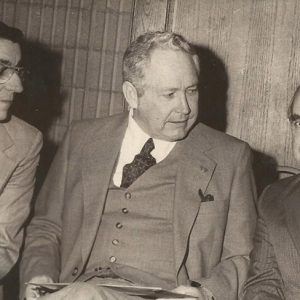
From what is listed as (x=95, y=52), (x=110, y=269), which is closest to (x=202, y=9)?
(x=95, y=52)

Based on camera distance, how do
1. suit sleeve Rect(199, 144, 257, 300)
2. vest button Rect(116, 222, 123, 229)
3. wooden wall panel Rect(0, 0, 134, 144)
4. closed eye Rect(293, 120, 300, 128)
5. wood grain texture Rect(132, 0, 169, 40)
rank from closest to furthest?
closed eye Rect(293, 120, 300, 128)
suit sleeve Rect(199, 144, 257, 300)
vest button Rect(116, 222, 123, 229)
wood grain texture Rect(132, 0, 169, 40)
wooden wall panel Rect(0, 0, 134, 144)

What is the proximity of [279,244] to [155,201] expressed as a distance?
0.61 metres

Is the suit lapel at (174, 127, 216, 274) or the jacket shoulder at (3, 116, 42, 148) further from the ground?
the jacket shoulder at (3, 116, 42, 148)

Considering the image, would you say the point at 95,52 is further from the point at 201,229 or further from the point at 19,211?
Result: the point at 201,229

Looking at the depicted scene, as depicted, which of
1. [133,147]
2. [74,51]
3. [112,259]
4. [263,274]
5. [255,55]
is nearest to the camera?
[263,274]

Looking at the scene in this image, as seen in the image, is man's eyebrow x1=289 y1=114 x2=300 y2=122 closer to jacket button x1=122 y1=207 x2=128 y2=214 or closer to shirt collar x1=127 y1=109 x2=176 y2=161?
shirt collar x1=127 y1=109 x2=176 y2=161

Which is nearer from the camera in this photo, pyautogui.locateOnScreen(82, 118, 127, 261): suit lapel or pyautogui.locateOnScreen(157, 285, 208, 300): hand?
pyautogui.locateOnScreen(157, 285, 208, 300): hand

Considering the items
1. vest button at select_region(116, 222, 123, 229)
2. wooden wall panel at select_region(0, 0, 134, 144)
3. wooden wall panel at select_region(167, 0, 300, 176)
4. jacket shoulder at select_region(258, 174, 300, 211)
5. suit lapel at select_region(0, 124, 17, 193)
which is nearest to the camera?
jacket shoulder at select_region(258, 174, 300, 211)

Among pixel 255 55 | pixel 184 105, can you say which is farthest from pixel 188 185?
pixel 255 55

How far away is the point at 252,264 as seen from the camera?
2.29m

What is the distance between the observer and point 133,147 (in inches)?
107

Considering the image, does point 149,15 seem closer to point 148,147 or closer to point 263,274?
point 148,147

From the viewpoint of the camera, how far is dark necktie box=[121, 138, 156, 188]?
262cm

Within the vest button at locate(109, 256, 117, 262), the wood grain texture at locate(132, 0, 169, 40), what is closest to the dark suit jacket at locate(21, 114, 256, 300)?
the vest button at locate(109, 256, 117, 262)
